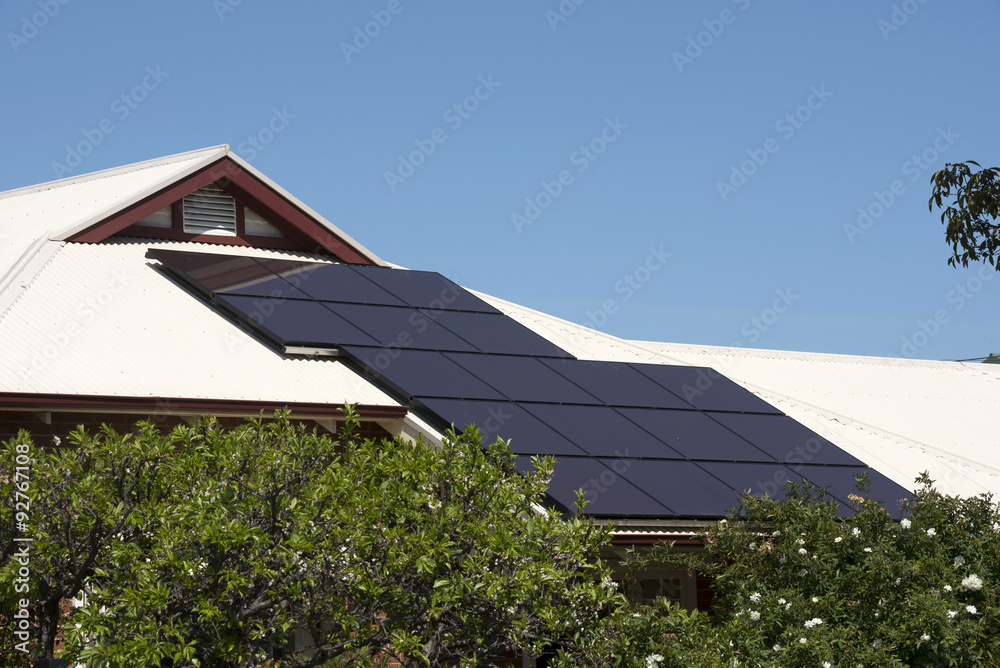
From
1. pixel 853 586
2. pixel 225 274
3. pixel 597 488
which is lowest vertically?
pixel 853 586

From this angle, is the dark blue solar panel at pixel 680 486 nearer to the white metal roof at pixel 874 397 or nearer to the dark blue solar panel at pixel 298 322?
the white metal roof at pixel 874 397

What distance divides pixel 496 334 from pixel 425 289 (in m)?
1.85

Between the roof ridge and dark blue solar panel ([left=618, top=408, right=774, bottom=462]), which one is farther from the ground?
the roof ridge

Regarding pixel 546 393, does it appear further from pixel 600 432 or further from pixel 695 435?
pixel 695 435

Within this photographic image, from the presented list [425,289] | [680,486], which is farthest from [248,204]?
[680,486]

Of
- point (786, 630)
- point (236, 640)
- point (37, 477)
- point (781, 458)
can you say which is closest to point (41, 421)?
point (37, 477)

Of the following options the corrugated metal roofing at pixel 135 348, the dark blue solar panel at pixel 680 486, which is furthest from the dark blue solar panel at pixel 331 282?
the dark blue solar panel at pixel 680 486

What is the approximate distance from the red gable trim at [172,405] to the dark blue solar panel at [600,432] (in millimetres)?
2146

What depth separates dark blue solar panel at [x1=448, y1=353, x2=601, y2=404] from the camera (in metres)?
15.6

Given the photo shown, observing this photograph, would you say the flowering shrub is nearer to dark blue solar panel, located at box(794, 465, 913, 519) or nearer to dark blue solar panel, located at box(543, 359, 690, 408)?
dark blue solar panel, located at box(794, 465, 913, 519)

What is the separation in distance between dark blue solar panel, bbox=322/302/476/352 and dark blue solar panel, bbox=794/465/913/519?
5.22 metres

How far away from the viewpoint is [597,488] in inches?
527

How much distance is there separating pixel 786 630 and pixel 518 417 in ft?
15.8

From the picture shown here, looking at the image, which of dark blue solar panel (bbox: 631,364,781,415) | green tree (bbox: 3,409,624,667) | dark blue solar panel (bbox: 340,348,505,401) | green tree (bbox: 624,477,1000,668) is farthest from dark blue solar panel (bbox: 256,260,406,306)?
green tree (bbox: 3,409,624,667)
